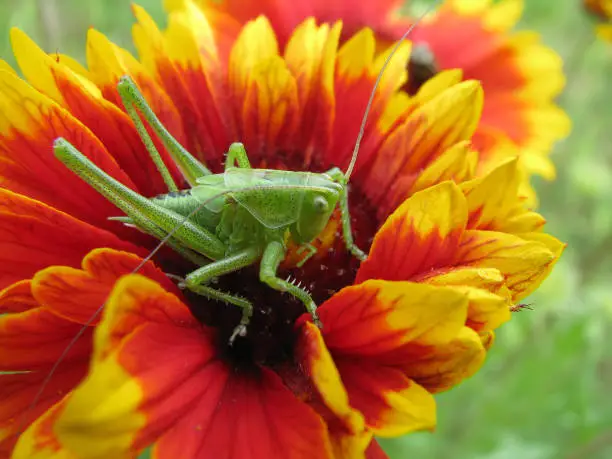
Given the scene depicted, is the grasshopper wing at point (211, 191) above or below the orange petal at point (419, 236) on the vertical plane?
above

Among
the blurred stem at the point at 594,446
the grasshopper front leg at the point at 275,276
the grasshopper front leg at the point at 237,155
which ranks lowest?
the blurred stem at the point at 594,446

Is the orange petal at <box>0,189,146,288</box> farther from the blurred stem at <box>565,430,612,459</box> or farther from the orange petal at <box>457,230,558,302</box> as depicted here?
the blurred stem at <box>565,430,612,459</box>

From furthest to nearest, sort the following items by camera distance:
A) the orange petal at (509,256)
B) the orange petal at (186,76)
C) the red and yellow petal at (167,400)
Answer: the orange petal at (186,76), the orange petal at (509,256), the red and yellow petal at (167,400)

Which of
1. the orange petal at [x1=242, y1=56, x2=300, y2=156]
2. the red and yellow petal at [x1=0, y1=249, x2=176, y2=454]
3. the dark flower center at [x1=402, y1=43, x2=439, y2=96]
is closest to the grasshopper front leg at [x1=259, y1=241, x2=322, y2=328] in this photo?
the red and yellow petal at [x1=0, y1=249, x2=176, y2=454]

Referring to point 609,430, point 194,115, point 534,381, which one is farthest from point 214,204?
point 534,381

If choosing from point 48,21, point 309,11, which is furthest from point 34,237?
point 309,11

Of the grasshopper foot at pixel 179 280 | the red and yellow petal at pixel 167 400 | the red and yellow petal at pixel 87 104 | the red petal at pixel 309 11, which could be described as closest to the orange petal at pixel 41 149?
the red and yellow petal at pixel 87 104

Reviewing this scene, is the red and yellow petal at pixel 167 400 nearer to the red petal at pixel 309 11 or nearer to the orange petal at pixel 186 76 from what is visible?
the orange petal at pixel 186 76
